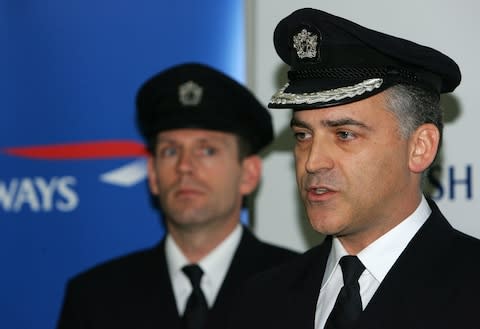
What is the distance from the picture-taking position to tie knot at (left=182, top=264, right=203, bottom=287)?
308 centimetres

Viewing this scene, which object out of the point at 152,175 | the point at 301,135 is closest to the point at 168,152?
the point at 152,175

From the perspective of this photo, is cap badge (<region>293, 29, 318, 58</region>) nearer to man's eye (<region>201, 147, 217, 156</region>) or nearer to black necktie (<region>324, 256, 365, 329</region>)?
black necktie (<region>324, 256, 365, 329</region>)

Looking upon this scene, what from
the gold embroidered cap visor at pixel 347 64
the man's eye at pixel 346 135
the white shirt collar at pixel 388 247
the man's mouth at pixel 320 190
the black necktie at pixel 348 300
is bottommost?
the black necktie at pixel 348 300

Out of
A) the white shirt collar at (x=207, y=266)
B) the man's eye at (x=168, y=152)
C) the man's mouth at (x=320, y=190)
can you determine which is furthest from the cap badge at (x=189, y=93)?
the man's mouth at (x=320, y=190)

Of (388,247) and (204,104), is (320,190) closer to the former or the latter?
(388,247)

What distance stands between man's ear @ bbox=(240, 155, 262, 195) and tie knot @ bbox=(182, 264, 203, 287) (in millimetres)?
311

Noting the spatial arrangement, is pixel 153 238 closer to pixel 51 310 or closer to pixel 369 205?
pixel 51 310

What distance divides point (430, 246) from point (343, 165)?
0.26 meters

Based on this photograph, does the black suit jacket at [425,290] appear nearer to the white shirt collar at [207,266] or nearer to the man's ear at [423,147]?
the man's ear at [423,147]

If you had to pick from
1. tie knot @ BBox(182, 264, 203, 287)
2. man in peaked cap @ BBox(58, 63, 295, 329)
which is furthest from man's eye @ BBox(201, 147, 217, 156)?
tie knot @ BBox(182, 264, 203, 287)

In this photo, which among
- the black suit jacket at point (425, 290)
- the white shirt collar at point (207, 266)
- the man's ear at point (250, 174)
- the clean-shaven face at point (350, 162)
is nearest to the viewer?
the black suit jacket at point (425, 290)

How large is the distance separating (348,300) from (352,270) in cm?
7

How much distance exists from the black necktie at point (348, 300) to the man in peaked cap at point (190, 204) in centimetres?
93

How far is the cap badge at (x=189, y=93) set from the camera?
3.20 metres
